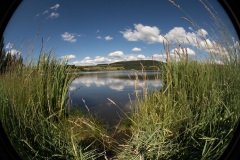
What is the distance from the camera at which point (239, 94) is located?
2.30 metres

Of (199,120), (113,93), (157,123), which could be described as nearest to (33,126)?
(157,123)

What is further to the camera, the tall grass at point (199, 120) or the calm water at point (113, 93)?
the calm water at point (113, 93)

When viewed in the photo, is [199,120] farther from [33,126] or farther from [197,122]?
[33,126]

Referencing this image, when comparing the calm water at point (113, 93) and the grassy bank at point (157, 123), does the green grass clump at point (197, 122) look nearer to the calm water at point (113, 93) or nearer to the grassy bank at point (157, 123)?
the grassy bank at point (157, 123)

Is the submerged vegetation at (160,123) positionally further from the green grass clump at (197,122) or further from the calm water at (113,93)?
the calm water at (113,93)

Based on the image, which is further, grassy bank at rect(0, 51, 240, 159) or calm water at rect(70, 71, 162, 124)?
calm water at rect(70, 71, 162, 124)

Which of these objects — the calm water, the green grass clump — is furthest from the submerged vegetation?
the calm water

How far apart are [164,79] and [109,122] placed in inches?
48.6

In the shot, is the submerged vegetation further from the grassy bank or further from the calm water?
the calm water

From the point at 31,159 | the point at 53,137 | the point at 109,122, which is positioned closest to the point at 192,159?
the point at 53,137

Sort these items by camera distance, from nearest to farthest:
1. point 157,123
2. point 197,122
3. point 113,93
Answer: point 157,123 → point 197,122 → point 113,93

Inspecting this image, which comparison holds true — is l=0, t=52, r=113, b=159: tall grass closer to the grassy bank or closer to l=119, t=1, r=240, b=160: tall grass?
the grassy bank

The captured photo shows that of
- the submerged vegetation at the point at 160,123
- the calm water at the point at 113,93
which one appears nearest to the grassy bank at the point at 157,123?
the submerged vegetation at the point at 160,123

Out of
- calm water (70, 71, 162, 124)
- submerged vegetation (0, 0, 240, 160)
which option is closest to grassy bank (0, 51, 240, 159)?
submerged vegetation (0, 0, 240, 160)
